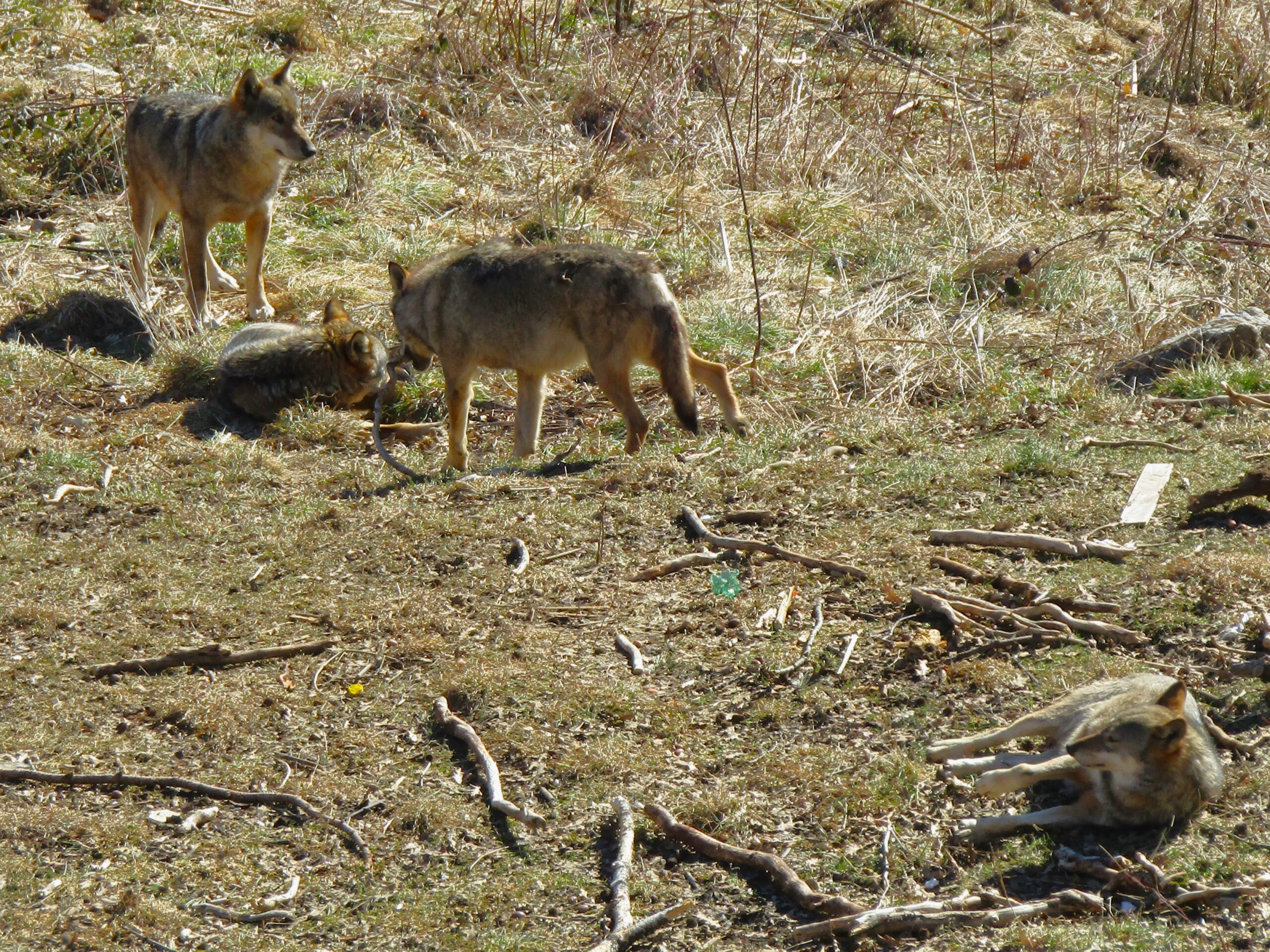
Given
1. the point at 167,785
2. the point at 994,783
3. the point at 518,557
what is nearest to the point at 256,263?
the point at 518,557

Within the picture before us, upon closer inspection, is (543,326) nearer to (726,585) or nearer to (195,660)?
(726,585)

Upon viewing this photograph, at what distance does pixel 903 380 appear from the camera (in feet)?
28.7

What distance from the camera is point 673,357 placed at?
24.9ft

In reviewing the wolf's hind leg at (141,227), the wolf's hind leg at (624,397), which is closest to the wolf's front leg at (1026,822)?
the wolf's hind leg at (624,397)

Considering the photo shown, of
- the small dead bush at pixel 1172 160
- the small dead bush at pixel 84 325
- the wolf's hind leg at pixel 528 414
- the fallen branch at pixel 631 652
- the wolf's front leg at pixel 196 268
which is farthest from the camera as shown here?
the small dead bush at pixel 1172 160

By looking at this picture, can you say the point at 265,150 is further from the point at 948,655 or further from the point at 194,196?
the point at 948,655

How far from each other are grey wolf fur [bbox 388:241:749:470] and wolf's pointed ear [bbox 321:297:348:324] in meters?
1.16

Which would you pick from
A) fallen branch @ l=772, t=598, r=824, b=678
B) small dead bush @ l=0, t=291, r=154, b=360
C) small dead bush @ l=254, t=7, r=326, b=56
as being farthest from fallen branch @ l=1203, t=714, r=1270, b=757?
small dead bush @ l=254, t=7, r=326, b=56

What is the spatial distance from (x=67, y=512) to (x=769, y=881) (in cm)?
501

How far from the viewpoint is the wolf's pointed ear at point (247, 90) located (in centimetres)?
1066

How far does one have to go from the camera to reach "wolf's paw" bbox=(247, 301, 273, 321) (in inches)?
422

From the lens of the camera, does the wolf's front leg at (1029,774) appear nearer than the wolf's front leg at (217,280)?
Yes

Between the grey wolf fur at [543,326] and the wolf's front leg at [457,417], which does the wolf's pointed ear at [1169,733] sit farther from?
the wolf's front leg at [457,417]

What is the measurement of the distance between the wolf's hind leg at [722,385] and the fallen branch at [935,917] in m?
4.46
